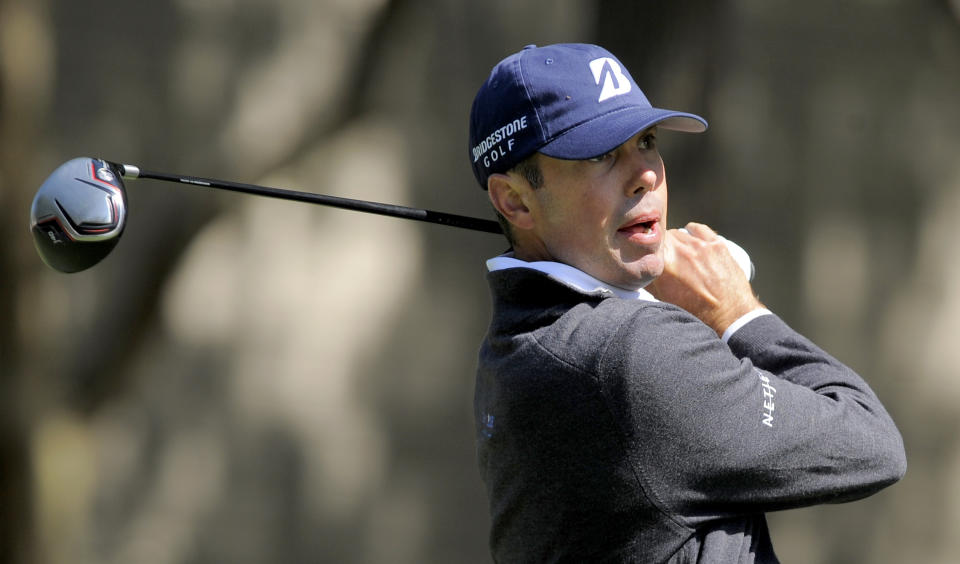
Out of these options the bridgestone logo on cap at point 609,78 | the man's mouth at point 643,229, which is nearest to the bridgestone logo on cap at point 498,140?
the bridgestone logo on cap at point 609,78

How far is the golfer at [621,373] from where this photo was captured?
5.47 feet

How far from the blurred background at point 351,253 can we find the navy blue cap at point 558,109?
4.74ft

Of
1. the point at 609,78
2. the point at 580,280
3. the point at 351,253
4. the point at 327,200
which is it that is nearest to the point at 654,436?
the point at 580,280

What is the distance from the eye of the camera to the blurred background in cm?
307

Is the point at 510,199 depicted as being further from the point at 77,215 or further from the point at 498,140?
the point at 77,215

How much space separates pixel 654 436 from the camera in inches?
65.3

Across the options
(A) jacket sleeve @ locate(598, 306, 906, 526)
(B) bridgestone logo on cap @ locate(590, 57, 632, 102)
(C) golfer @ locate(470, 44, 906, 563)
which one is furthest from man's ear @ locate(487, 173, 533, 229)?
(A) jacket sleeve @ locate(598, 306, 906, 526)

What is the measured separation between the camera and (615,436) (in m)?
1.68

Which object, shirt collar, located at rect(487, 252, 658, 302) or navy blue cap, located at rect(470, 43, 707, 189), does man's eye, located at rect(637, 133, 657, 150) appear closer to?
navy blue cap, located at rect(470, 43, 707, 189)

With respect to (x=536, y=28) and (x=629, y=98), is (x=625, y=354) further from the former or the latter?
(x=536, y=28)

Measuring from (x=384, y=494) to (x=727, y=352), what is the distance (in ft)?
6.10

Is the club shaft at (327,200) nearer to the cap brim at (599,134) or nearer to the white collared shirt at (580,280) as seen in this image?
the white collared shirt at (580,280)

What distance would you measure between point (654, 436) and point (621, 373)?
0.37 feet

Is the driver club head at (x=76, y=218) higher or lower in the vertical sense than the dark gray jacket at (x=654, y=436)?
higher
